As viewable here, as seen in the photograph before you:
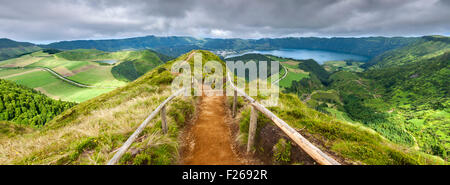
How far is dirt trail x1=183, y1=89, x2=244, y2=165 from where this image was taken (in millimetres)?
5113

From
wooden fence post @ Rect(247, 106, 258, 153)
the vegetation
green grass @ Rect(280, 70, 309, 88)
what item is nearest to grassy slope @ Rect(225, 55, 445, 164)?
wooden fence post @ Rect(247, 106, 258, 153)

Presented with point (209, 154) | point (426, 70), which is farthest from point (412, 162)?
point (426, 70)

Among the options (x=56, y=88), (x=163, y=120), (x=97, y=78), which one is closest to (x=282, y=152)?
(x=163, y=120)

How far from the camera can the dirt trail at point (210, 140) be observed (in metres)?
5.11

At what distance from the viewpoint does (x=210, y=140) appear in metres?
6.32

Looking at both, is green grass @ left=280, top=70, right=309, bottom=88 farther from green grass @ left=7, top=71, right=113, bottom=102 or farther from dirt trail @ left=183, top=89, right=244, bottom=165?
green grass @ left=7, top=71, right=113, bottom=102

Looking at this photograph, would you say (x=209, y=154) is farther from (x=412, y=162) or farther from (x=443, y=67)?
(x=443, y=67)

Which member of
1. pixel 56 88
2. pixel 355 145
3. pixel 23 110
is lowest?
pixel 23 110

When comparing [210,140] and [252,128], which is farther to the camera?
[210,140]

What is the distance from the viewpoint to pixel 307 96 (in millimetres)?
122250

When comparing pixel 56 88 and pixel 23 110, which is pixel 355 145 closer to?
pixel 23 110

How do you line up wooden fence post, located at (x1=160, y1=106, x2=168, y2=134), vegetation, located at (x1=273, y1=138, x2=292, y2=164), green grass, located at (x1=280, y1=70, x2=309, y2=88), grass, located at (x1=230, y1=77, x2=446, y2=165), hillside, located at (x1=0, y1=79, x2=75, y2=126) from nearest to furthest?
grass, located at (x1=230, y1=77, x2=446, y2=165) < vegetation, located at (x1=273, y1=138, x2=292, y2=164) < wooden fence post, located at (x1=160, y1=106, x2=168, y2=134) < hillside, located at (x1=0, y1=79, x2=75, y2=126) < green grass, located at (x1=280, y1=70, x2=309, y2=88)

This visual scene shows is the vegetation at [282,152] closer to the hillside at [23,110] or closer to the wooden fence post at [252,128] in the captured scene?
the wooden fence post at [252,128]
